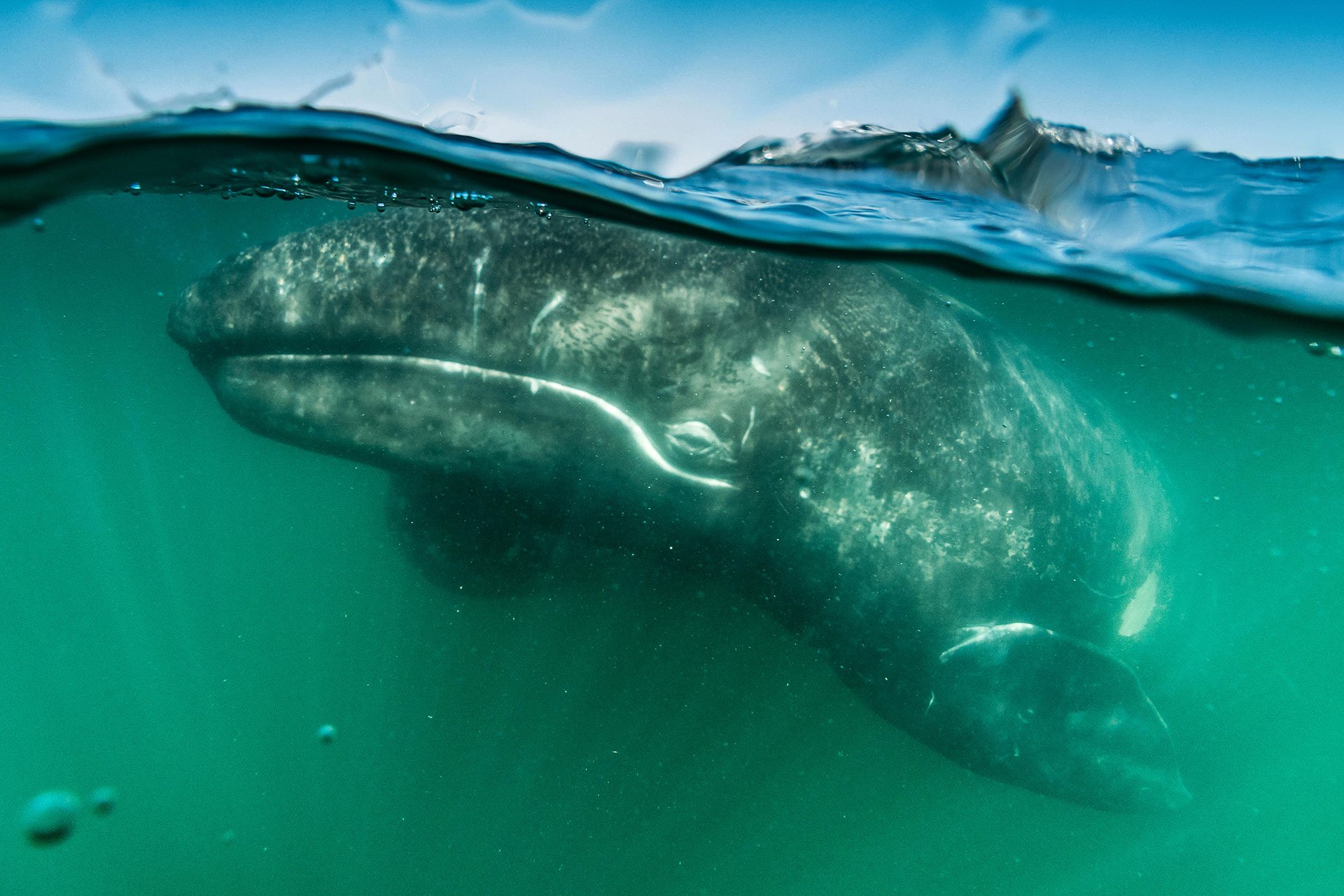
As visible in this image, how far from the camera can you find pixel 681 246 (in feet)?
17.1

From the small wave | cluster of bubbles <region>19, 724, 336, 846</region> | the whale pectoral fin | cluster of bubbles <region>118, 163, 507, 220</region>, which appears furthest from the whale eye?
cluster of bubbles <region>19, 724, 336, 846</region>

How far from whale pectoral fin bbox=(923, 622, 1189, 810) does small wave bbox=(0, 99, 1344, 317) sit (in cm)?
348

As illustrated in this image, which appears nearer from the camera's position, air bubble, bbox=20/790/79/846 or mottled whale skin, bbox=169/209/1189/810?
mottled whale skin, bbox=169/209/1189/810

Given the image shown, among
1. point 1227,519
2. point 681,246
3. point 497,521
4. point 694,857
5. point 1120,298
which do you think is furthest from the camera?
point 1227,519

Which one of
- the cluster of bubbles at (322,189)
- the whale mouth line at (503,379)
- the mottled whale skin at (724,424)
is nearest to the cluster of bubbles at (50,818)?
the mottled whale skin at (724,424)

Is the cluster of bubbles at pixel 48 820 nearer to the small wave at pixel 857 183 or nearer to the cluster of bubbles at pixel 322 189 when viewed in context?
the small wave at pixel 857 183

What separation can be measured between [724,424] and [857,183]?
7.20ft

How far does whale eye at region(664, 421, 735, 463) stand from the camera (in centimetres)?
513

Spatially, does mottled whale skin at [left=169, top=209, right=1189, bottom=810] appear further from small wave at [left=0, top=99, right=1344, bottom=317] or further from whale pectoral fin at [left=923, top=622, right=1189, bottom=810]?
small wave at [left=0, top=99, right=1344, bottom=317]

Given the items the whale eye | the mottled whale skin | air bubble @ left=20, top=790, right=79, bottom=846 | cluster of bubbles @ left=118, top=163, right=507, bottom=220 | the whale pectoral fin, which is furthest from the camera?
air bubble @ left=20, top=790, right=79, bottom=846

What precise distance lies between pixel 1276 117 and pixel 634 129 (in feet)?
14.3

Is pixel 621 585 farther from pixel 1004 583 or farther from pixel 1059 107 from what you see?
pixel 1059 107

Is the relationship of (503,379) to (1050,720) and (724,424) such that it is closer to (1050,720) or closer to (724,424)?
(724,424)

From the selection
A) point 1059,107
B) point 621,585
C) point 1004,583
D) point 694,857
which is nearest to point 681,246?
point 1059,107
